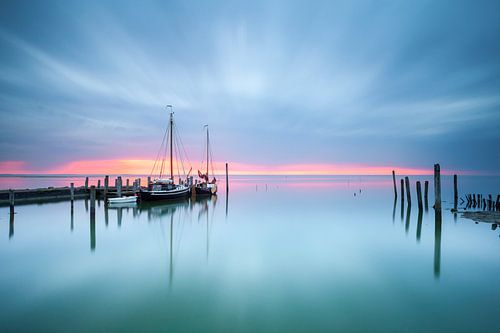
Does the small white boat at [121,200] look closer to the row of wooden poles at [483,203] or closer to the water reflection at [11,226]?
the water reflection at [11,226]

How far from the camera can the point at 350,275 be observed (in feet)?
32.2

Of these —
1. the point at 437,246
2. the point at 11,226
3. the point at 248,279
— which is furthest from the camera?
the point at 11,226

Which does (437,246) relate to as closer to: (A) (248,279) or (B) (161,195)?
(A) (248,279)

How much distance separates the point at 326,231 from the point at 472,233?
27.0 feet

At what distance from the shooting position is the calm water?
6.60 metres

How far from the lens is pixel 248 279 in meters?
9.41

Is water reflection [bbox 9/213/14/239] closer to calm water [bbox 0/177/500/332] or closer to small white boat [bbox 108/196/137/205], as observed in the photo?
calm water [bbox 0/177/500/332]

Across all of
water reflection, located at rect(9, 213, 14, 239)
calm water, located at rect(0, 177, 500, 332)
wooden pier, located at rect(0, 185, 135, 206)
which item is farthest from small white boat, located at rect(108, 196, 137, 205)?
calm water, located at rect(0, 177, 500, 332)

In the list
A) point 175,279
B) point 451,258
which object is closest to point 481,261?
point 451,258

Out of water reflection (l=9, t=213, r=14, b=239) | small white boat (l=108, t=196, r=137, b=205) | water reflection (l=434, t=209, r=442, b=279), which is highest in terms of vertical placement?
small white boat (l=108, t=196, r=137, b=205)

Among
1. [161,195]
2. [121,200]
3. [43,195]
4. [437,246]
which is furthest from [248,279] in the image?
[43,195]

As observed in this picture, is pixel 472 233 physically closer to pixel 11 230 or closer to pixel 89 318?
pixel 89 318

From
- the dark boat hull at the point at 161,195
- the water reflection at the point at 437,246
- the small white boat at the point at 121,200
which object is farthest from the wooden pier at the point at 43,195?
the water reflection at the point at 437,246

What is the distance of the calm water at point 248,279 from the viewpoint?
660 centimetres
